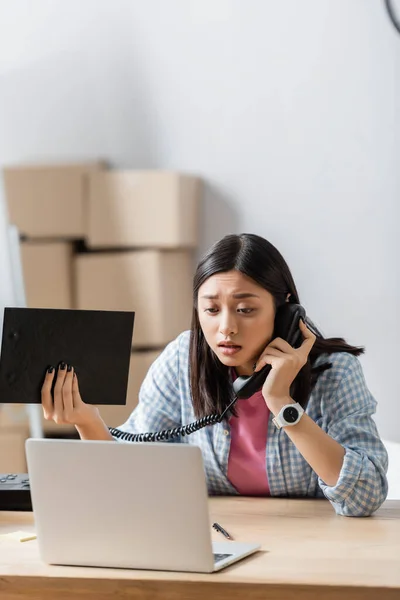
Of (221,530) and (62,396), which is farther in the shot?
(62,396)

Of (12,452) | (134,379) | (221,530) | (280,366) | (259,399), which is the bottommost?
(12,452)

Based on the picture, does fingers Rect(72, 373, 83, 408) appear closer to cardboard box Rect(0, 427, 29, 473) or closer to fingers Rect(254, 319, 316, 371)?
fingers Rect(254, 319, 316, 371)

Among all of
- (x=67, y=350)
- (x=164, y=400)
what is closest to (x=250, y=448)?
(x=164, y=400)

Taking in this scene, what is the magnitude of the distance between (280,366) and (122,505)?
19.2 inches

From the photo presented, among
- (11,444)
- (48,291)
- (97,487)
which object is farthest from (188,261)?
(97,487)

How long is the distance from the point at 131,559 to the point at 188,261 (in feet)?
6.57

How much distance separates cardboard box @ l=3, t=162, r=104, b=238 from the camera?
126 inches

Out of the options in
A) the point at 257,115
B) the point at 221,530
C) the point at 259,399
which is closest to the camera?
the point at 221,530

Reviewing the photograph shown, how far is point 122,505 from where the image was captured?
1.18 metres

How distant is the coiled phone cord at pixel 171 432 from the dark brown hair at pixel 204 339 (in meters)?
0.02

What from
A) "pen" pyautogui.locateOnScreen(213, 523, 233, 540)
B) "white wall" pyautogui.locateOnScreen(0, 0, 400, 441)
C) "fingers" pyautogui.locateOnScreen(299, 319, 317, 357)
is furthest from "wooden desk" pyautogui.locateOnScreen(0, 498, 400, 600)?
"white wall" pyautogui.locateOnScreen(0, 0, 400, 441)

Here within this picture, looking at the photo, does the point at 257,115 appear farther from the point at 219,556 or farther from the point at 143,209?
the point at 219,556

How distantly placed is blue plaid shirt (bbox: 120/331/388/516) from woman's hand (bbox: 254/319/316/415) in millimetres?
120

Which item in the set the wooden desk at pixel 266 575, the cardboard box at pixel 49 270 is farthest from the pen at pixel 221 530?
the cardboard box at pixel 49 270
